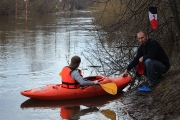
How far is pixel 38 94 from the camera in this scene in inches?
260

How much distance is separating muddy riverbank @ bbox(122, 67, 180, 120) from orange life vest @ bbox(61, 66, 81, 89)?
1.01m

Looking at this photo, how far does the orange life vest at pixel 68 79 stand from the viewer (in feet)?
22.0

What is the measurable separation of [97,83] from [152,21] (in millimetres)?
1748

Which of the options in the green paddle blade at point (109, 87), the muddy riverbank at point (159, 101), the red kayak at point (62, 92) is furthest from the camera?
the green paddle blade at point (109, 87)

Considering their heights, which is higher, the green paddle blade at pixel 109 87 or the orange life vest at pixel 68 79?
the orange life vest at pixel 68 79

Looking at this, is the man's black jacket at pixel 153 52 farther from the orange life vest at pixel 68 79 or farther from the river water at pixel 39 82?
the orange life vest at pixel 68 79

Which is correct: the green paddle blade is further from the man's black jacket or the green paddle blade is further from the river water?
the man's black jacket

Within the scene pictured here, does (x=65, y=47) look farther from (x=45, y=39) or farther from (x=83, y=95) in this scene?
(x=83, y=95)

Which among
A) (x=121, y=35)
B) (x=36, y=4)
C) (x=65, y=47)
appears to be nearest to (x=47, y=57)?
(x=65, y=47)

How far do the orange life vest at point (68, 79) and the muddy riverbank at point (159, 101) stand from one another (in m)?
1.01

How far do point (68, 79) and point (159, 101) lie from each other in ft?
6.21

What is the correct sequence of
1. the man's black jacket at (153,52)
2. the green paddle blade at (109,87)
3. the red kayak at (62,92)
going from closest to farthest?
the man's black jacket at (153,52) < the red kayak at (62,92) < the green paddle blade at (109,87)

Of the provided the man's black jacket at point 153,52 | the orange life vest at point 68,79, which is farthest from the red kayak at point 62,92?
the man's black jacket at point 153,52

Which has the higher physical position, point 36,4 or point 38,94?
point 36,4
